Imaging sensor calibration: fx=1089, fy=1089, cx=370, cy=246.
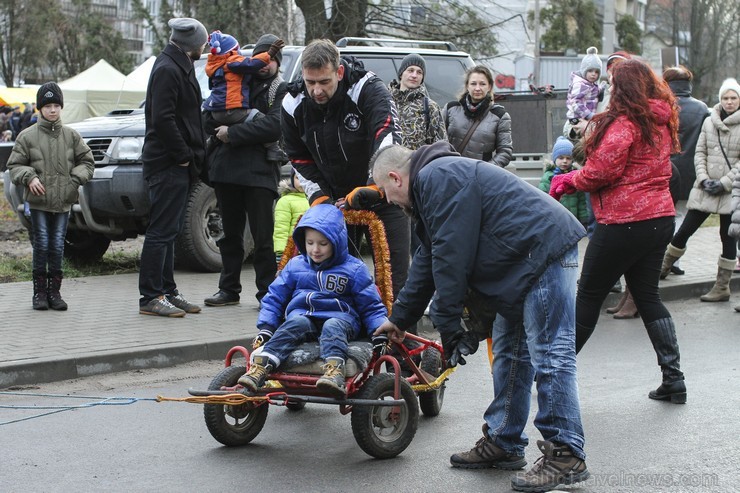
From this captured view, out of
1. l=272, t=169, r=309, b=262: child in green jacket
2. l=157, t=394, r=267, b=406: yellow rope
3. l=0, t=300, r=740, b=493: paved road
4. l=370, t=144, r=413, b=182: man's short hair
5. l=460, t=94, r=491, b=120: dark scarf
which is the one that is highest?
l=460, t=94, r=491, b=120: dark scarf

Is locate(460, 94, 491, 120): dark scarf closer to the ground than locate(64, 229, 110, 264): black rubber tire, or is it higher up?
higher up

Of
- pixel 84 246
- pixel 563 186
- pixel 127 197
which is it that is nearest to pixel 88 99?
pixel 84 246

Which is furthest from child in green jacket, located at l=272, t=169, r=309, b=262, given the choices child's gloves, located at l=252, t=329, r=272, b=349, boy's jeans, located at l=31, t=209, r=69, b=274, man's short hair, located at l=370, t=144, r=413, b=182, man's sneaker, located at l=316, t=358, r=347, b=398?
man's short hair, located at l=370, t=144, r=413, b=182

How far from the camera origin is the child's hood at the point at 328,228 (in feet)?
19.6

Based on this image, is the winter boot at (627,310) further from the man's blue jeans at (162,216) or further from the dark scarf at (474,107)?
the man's blue jeans at (162,216)

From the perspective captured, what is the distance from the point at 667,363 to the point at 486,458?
1.98 metres

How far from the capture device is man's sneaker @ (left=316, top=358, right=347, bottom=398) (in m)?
5.38

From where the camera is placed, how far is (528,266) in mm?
4980

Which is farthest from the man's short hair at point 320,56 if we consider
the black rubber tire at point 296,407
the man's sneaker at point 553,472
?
the man's sneaker at point 553,472

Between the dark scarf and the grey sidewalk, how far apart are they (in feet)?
7.71

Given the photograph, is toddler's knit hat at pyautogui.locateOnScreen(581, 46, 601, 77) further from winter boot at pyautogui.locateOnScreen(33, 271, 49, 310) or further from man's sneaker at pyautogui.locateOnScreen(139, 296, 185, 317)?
winter boot at pyautogui.locateOnScreen(33, 271, 49, 310)

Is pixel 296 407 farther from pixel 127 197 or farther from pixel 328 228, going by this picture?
pixel 127 197

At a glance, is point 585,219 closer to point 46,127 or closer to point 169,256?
point 169,256

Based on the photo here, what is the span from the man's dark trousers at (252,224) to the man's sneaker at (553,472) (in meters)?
4.22
